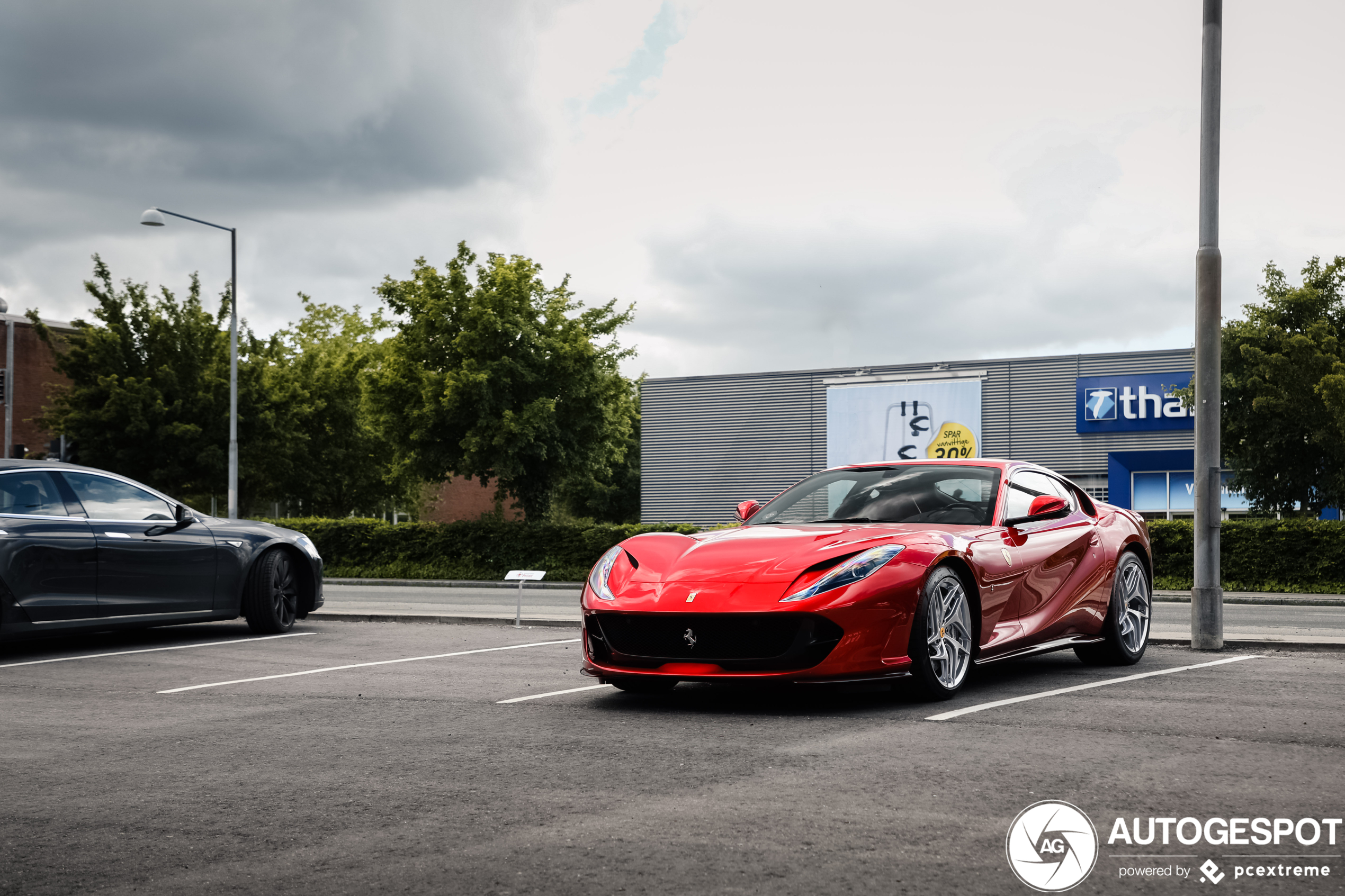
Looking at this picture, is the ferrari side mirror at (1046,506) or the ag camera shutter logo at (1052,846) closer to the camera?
the ag camera shutter logo at (1052,846)

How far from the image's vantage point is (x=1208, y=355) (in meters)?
10.7

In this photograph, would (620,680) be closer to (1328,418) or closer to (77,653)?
(77,653)

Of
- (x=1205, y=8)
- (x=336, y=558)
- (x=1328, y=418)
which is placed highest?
(x=1205, y=8)

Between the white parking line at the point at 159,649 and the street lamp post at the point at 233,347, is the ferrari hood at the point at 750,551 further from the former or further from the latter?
the street lamp post at the point at 233,347

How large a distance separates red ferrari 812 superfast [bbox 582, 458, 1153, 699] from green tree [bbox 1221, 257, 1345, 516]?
18332 millimetres

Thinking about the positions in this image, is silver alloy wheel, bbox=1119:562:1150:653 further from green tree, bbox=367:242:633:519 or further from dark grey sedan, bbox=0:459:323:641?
green tree, bbox=367:242:633:519

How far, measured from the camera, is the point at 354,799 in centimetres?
480

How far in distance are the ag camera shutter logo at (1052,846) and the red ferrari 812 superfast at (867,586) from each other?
7.38 ft

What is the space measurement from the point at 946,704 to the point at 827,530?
1.17 m

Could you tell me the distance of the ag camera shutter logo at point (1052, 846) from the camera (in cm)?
373

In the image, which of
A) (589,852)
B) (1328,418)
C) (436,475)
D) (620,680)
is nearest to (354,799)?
(589,852)

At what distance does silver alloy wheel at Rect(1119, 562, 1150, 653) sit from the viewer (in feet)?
30.1

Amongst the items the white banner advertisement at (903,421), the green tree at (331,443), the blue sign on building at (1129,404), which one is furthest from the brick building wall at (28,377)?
the blue sign on building at (1129,404)

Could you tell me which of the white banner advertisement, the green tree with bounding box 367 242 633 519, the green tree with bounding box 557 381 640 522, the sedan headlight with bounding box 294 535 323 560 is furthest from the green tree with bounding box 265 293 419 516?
the green tree with bounding box 557 381 640 522
